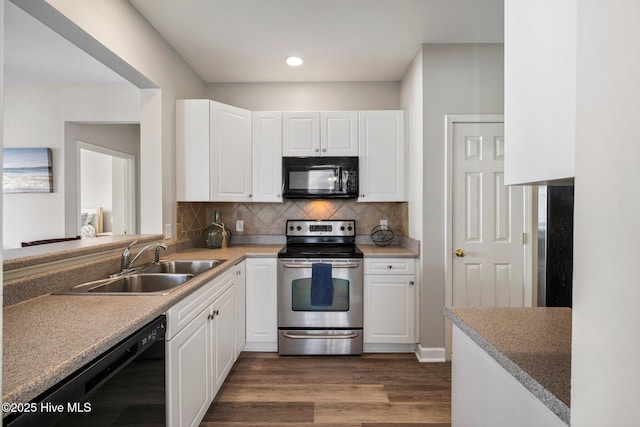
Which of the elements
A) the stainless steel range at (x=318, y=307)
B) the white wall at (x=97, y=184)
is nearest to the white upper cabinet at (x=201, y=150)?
the stainless steel range at (x=318, y=307)

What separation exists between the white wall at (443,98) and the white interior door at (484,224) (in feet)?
0.38

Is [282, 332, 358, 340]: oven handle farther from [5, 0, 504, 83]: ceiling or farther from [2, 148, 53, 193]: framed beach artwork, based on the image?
[2, 148, 53, 193]: framed beach artwork

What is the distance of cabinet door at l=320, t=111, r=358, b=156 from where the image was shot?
3.26 m

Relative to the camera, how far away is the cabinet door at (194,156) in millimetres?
2951

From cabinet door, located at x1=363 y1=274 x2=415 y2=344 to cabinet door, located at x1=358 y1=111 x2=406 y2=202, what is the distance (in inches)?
31.7

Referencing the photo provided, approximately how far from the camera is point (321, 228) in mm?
3525

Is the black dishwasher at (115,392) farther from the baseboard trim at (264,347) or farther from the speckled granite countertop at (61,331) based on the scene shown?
the baseboard trim at (264,347)

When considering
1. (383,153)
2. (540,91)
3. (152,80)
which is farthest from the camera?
(383,153)

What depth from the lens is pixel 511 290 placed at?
2824mm

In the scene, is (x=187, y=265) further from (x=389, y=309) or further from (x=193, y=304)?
(x=389, y=309)

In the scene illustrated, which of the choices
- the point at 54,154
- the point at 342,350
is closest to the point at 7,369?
the point at 342,350

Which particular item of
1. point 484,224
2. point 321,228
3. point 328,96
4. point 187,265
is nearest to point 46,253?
point 187,265

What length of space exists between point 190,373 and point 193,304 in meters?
0.33

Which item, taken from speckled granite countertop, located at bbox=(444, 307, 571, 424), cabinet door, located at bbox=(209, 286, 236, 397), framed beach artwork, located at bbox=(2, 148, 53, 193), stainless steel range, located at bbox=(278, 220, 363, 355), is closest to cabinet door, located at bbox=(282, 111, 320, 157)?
stainless steel range, located at bbox=(278, 220, 363, 355)
